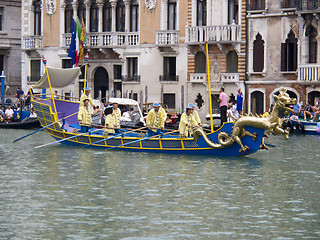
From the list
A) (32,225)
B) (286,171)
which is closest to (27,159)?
(286,171)

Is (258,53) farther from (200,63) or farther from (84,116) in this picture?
(84,116)

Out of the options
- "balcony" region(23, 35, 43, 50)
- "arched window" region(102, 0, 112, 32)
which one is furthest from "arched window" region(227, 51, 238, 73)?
"balcony" region(23, 35, 43, 50)

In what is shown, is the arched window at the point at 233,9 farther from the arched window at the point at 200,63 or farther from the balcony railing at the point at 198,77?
the balcony railing at the point at 198,77

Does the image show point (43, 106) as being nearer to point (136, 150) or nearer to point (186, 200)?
point (136, 150)

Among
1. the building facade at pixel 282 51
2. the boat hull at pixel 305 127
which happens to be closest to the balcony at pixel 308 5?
the building facade at pixel 282 51

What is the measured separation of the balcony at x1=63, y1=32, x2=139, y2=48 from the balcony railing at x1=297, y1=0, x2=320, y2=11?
9474 mm

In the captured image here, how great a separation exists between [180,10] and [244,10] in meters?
3.62

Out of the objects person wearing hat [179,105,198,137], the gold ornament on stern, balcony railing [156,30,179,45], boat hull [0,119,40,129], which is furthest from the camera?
balcony railing [156,30,179,45]

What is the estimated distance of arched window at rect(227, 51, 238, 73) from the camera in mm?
37594

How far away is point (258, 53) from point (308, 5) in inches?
143

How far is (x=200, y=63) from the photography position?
38688mm

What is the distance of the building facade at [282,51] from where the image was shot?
3472 centimetres

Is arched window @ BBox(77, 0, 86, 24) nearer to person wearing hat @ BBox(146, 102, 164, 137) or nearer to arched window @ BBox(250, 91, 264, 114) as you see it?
arched window @ BBox(250, 91, 264, 114)

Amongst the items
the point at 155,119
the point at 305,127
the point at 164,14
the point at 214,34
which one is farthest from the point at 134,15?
the point at 155,119
